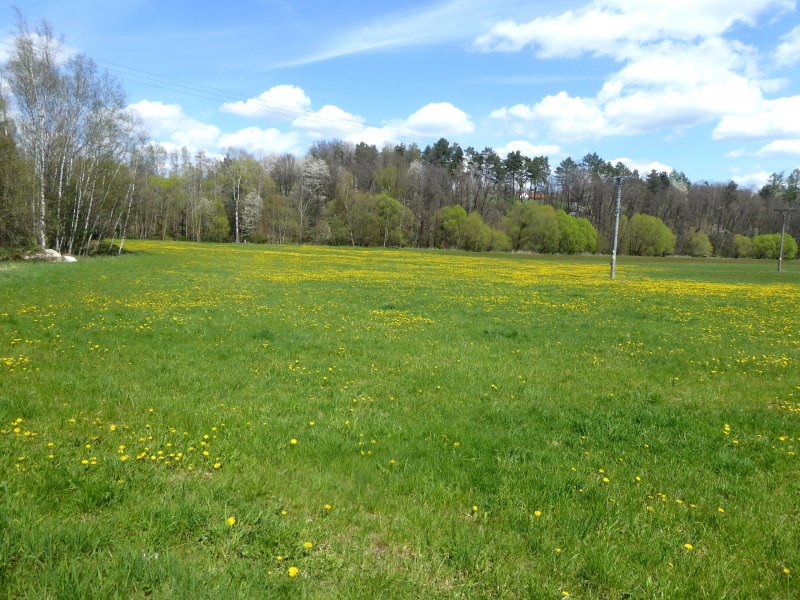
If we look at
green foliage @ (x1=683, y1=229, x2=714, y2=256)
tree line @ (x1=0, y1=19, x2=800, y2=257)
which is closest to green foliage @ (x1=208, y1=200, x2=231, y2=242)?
tree line @ (x1=0, y1=19, x2=800, y2=257)

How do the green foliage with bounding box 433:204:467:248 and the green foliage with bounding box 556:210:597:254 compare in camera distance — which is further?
the green foliage with bounding box 556:210:597:254

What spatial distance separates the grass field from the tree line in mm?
28704

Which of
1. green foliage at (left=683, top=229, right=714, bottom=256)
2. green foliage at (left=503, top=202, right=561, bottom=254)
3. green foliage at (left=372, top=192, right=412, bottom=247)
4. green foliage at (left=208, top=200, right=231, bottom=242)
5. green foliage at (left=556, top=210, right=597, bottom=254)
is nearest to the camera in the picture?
green foliage at (left=208, top=200, right=231, bottom=242)

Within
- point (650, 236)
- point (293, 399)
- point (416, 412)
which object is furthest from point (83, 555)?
point (650, 236)

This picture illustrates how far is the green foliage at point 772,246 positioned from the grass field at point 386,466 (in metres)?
134

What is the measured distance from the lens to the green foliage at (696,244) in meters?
120

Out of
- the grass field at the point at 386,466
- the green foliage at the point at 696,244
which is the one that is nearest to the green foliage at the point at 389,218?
the green foliage at the point at 696,244

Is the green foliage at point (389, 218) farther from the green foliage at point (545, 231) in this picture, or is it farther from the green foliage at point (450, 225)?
the green foliage at point (545, 231)

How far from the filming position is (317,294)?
21.7 metres

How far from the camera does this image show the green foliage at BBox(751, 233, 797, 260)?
116 meters

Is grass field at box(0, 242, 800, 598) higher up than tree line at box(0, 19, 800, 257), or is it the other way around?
tree line at box(0, 19, 800, 257)

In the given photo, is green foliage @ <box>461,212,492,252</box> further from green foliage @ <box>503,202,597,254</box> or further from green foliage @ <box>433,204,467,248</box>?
green foliage @ <box>503,202,597,254</box>

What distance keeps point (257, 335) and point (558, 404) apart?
7.70 meters

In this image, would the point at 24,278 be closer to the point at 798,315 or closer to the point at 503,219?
the point at 798,315
